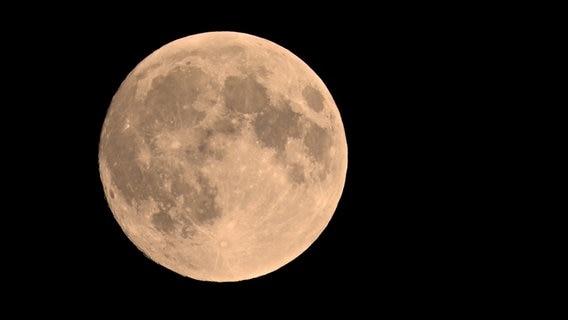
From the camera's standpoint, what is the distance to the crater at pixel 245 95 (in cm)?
427

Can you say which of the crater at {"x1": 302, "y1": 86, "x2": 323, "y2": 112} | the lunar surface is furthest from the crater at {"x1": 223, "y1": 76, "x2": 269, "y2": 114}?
the crater at {"x1": 302, "y1": 86, "x2": 323, "y2": 112}

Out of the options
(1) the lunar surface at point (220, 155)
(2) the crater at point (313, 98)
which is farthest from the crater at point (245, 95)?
(2) the crater at point (313, 98)

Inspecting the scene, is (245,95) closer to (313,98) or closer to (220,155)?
(220,155)

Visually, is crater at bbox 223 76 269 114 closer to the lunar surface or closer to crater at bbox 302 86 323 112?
the lunar surface

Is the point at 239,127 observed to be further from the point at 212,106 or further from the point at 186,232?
the point at 186,232

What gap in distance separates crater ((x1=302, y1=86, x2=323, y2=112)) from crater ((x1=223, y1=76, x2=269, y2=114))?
446mm

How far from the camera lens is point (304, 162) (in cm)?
448

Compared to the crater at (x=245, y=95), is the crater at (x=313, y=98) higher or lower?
higher

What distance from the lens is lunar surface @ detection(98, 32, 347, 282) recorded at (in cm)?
423

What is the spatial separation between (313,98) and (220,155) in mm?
1036

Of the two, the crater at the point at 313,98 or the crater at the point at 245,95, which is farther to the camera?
the crater at the point at 313,98

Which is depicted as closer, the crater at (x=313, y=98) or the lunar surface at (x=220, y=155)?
the lunar surface at (x=220, y=155)

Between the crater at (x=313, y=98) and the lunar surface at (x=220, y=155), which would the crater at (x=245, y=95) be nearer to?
the lunar surface at (x=220, y=155)

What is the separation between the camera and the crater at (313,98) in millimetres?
4680
